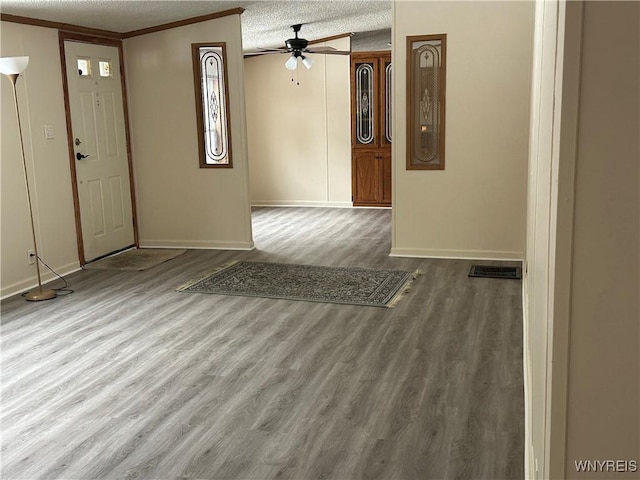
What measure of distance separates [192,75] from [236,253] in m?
1.86

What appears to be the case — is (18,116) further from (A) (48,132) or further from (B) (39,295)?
(B) (39,295)

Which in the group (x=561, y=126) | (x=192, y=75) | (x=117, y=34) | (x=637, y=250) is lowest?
(x=637, y=250)

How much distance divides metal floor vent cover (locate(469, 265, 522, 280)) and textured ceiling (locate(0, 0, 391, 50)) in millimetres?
3082

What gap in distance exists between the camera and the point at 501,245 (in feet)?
19.6

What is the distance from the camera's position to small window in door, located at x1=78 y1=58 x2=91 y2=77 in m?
6.13

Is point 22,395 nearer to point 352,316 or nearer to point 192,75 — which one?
point 352,316

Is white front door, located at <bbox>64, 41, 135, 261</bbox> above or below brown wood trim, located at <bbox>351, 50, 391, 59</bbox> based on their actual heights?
below

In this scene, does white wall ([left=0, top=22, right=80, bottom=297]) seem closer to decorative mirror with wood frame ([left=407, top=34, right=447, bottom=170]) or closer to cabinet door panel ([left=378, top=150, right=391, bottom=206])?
decorative mirror with wood frame ([left=407, top=34, right=447, bottom=170])

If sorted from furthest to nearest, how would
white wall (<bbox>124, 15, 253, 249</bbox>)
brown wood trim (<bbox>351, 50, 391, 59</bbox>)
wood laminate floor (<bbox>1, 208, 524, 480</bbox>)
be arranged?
brown wood trim (<bbox>351, 50, 391, 59</bbox>), white wall (<bbox>124, 15, 253, 249</bbox>), wood laminate floor (<bbox>1, 208, 524, 480</bbox>)

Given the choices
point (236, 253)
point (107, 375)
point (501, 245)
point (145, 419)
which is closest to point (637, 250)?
point (145, 419)

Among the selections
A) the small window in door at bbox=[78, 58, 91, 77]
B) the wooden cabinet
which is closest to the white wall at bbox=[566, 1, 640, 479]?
the small window in door at bbox=[78, 58, 91, 77]

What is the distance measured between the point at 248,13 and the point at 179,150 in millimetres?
1568

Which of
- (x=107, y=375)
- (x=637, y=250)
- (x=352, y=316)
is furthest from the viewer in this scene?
(x=352, y=316)

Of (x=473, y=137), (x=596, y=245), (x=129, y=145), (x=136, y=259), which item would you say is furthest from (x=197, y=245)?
(x=596, y=245)
